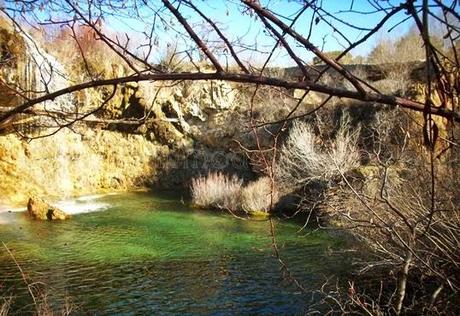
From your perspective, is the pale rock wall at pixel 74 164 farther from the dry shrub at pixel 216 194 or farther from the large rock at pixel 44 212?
the dry shrub at pixel 216 194

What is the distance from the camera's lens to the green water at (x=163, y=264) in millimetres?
7871

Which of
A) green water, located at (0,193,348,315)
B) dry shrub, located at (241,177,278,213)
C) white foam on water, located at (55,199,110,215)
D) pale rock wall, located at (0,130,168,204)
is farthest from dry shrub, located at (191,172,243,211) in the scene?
pale rock wall, located at (0,130,168,204)

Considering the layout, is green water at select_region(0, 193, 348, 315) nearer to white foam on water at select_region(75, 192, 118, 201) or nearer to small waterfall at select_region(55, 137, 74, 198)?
white foam on water at select_region(75, 192, 118, 201)

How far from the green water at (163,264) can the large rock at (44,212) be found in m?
0.34

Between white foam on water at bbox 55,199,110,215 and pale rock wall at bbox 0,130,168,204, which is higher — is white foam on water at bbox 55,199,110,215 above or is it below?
below

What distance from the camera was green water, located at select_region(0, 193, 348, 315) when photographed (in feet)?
25.8

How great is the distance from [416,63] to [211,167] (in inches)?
409

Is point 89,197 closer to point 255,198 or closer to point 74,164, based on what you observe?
point 74,164

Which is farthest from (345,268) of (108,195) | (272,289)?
(108,195)

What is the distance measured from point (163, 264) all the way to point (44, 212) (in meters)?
6.42

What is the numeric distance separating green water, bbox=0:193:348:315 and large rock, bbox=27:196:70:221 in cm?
34

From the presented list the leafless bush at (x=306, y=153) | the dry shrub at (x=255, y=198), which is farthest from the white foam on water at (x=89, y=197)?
the leafless bush at (x=306, y=153)

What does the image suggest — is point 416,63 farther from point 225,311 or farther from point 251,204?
point 225,311

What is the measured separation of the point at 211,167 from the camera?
2378cm
